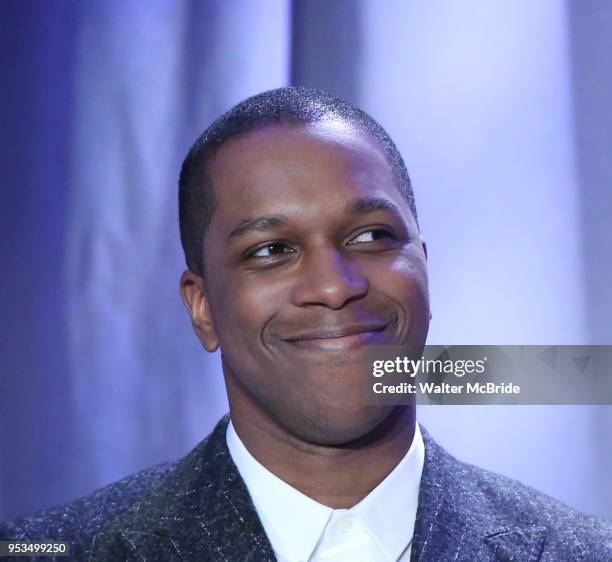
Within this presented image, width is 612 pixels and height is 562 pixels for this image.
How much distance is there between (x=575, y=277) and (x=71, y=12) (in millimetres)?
1028

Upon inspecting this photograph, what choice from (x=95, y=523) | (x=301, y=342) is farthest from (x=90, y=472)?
(x=301, y=342)

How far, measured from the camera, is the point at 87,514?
143 centimetres

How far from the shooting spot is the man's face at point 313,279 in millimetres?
1295

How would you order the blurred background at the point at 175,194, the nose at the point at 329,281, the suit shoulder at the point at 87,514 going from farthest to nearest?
the blurred background at the point at 175,194 < the suit shoulder at the point at 87,514 < the nose at the point at 329,281

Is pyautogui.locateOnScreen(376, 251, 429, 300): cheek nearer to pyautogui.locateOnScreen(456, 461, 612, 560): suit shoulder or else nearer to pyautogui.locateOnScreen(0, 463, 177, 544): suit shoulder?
pyautogui.locateOnScreen(456, 461, 612, 560): suit shoulder

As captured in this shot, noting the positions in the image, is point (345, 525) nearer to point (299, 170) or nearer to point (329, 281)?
point (329, 281)

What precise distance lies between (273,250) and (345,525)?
0.39m

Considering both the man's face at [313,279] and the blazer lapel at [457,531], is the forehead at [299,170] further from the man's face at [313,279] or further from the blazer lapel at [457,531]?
the blazer lapel at [457,531]

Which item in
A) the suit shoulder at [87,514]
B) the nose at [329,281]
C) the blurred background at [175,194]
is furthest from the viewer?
the blurred background at [175,194]

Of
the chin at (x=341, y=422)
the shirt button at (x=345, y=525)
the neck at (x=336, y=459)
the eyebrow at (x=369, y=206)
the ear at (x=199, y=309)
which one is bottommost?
the shirt button at (x=345, y=525)

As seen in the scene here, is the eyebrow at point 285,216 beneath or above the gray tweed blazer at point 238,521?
above

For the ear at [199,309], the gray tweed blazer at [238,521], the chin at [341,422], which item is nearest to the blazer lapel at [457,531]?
the gray tweed blazer at [238,521]

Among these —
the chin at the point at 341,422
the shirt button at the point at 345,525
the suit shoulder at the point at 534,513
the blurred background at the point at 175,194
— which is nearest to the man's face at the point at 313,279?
the chin at the point at 341,422

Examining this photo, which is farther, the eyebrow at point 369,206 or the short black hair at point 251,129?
the short black hair at point 251,129
